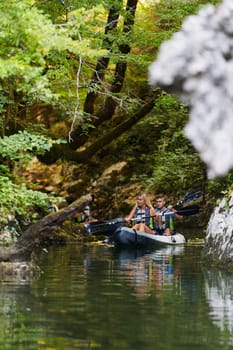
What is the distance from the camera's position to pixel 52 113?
1060 inches

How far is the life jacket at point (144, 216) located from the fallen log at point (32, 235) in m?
8.07

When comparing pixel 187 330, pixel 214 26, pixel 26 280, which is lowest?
pixel 187 330

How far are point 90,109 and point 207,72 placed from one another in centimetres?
475

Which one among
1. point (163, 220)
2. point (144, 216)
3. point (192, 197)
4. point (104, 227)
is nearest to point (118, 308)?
point (144, 216)

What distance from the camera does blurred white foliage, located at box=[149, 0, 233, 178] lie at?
15672mm

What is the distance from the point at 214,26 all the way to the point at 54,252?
5698 mm

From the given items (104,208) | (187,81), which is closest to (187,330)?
(187,81)

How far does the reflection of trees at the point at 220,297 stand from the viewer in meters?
7.02

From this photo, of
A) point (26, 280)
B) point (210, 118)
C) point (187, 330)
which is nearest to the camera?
point (187, 330)

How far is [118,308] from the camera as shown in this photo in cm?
773

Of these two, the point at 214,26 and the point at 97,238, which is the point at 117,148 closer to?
the point at 97,238

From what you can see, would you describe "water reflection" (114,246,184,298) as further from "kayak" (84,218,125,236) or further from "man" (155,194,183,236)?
"kayak" (84,218,125,236)

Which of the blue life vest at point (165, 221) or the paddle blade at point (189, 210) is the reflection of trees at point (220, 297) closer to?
the blue life vest at point (165, 221)

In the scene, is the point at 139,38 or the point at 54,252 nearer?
the point at 54,252
